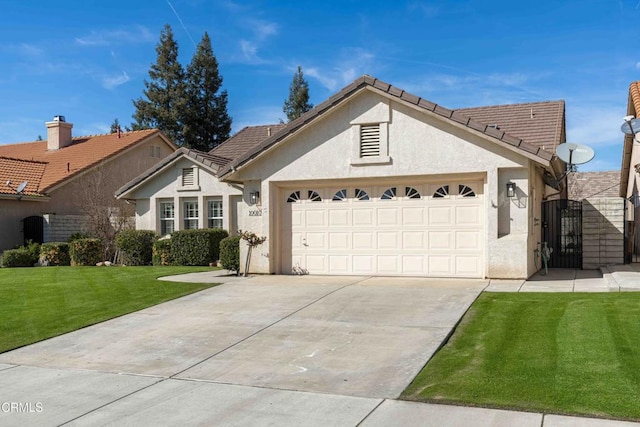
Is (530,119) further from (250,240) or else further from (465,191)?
(250,240)

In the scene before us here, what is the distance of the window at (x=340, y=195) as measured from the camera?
14.4m

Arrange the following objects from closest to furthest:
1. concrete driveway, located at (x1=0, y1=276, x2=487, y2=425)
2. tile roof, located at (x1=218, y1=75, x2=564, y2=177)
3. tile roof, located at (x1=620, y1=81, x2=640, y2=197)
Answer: concrete driveway, located at (x1=0, y1=276, x2=487, y2=425) < tile roof, located at (x1=218, y1=75, x2=564, y2=177) < tile roof, located at (x1=620, y1=81, x2=640, y2=197)

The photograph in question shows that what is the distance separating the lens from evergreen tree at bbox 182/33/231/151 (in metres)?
44.8

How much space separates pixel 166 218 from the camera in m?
21.7

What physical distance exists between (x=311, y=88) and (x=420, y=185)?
115 feet

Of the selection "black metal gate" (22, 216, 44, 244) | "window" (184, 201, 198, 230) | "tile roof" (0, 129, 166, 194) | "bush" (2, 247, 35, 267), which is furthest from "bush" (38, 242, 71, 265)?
"window" (184, 201, 198, 230)

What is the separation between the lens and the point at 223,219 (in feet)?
67.1

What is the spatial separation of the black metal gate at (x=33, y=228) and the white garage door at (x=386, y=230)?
44.2ft

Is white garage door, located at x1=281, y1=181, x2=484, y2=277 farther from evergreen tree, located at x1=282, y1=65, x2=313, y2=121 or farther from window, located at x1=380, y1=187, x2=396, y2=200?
evergreen tree, located at x1=282, y1=65, x2=313, y2=121

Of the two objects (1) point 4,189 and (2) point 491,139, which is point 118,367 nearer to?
(2) point 491,139

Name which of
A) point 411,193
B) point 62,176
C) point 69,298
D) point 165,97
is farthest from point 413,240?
point 165,97

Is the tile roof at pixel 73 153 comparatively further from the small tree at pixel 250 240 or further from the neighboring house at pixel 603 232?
the neighboring house at pixel 603 232

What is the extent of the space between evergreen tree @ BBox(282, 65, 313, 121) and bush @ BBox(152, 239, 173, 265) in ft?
90.7

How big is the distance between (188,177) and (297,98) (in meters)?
26.9
